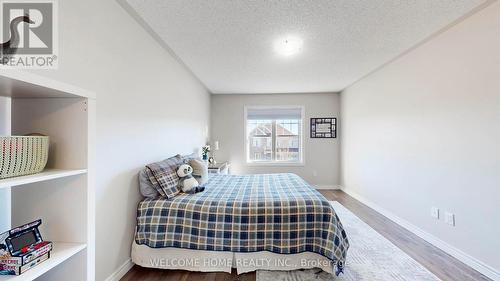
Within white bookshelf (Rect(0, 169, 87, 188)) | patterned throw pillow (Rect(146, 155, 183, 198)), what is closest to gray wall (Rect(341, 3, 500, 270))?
Result: patterned throw pillow (Rect(146, 155, 183, 198))

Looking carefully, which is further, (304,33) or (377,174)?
(377,174)

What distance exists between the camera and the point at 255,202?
2.05 meters

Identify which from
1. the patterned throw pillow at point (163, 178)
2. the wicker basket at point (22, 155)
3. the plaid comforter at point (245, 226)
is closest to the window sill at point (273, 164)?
the patterned throw pillow at point (163, 178)

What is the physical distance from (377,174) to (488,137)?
1857 millimetres

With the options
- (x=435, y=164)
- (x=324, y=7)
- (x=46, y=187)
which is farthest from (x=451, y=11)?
(x=46, y=187)

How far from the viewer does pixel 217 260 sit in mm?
1979

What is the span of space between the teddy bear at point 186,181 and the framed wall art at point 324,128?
3740mm

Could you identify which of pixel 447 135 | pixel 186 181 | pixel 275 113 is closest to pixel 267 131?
pixel 275 113

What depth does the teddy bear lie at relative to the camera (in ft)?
7.54

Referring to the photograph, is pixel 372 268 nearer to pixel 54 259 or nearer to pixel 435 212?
pixel 435 212

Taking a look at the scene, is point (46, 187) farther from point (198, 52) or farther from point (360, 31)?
point (360, 31)

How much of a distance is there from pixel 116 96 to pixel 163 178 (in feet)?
2.80

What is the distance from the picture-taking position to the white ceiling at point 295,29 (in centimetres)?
191

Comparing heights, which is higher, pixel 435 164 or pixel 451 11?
pixel 451 11
